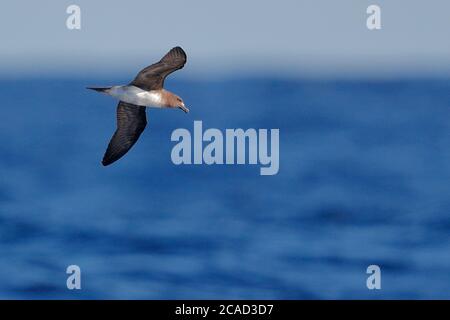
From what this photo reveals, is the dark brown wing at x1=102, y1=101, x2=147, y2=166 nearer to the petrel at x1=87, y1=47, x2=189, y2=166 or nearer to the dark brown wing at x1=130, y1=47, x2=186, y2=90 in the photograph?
the petrel at x1=87, y1=47, x2=189, y2=166

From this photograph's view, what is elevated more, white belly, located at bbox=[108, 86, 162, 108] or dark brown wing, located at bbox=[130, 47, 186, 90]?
dark brown wing, located at bbox=[130, 47, 186, 90]

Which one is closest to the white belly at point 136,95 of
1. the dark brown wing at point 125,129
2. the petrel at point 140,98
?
the petrel at point 140,98

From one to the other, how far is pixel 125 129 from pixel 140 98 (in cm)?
91

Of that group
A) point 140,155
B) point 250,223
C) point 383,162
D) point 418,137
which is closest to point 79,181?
point 140,155

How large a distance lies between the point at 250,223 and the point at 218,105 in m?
13.9

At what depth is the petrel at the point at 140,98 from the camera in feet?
42.9

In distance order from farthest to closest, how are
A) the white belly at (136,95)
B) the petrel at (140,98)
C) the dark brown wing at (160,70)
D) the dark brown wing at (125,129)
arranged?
the dark brown wing at (125,129) < the white belly at (136,95) < the petrel at (140,98) < the dark brown wing at (160,70)

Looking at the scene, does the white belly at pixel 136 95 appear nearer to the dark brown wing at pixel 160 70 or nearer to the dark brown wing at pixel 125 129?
the dark brown wing at pixel 160 70

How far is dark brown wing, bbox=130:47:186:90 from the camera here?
1282 cm

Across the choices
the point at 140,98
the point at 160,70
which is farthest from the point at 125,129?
the point at 160,70

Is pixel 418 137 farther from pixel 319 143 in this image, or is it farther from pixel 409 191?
pixel 409 191

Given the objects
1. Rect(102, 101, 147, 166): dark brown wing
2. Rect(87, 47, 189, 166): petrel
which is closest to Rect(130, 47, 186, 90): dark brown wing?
Rect(87, 47, 189, 166): petrel

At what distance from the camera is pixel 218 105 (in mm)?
33094

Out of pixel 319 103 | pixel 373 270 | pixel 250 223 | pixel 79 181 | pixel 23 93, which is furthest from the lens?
pixel 319 103
